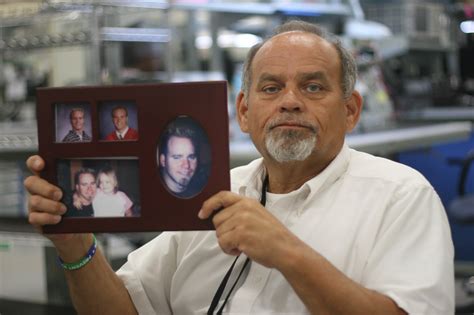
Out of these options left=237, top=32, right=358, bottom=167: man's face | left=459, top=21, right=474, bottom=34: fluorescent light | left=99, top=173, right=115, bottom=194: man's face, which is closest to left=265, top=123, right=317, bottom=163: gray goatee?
left=237, top=32, right=358, bottom=167: man's face

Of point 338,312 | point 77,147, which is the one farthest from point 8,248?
point 338,312

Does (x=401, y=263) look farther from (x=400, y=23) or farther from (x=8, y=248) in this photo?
(x=400, y=23)

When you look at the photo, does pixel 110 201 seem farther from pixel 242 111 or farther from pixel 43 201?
pixel 242 111

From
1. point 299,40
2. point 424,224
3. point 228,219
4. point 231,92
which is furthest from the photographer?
point 231,92

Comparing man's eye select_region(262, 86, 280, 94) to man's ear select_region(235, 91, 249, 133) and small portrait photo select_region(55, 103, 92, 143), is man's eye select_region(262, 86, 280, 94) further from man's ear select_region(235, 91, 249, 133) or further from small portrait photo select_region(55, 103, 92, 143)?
small portrait photo select_region(55, 103, 92, 143)

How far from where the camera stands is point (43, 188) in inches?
53.9

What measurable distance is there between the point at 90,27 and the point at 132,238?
1.12 meters

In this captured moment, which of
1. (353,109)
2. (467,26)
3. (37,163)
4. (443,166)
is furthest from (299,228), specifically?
(467,26)

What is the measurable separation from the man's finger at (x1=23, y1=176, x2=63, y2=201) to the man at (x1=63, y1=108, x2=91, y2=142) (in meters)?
0.09

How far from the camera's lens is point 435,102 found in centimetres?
685

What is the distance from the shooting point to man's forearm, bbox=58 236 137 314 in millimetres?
1576

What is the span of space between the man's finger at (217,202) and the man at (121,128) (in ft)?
0.60

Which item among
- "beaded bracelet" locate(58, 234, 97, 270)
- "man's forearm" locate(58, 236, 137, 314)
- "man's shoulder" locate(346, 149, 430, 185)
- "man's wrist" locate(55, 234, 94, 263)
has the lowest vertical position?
"man's forearm" locate(58, 236, 137, 314)

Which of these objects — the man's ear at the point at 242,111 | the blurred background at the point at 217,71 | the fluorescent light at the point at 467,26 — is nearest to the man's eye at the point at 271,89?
the man's ear at the point at 242,111
